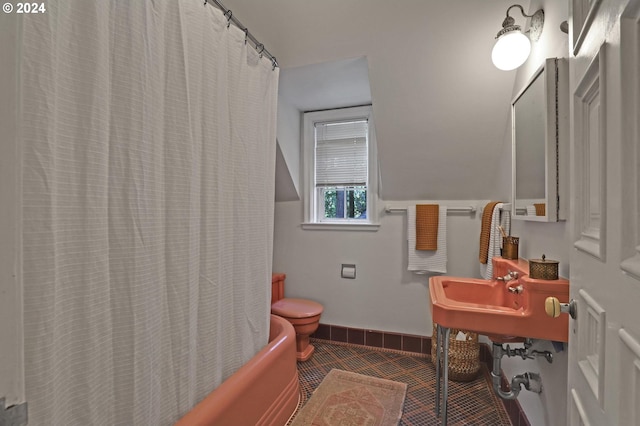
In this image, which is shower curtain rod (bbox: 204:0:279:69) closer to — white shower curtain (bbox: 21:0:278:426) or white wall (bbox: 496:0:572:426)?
white shower curtain (bbox: 21:0:278:426)

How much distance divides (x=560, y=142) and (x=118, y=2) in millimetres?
1583

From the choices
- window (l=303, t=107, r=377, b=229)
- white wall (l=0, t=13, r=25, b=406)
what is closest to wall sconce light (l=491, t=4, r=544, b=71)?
window (l=303, t=107, r=377, b=229)

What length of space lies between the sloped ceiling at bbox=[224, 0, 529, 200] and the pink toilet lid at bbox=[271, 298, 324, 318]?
4.30 feet

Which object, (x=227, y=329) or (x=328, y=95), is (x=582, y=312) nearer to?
(x=227, y=329)

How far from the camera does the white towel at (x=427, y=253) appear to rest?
2.30 m

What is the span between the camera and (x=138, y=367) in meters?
0.88

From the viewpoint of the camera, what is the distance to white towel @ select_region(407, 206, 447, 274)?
7.56 feet

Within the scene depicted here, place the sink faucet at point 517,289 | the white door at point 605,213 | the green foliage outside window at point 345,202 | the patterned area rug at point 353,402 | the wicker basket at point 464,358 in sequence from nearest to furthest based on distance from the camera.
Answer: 1. the white door at point 605,213
2. the sink faucet at point 517,289
3. the patterned area rug at point 353,402
4. the wicker basket at point 464,358
5. the green foliage outside window at point 345,202

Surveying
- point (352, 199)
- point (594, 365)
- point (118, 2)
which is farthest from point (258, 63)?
point (594, 365)

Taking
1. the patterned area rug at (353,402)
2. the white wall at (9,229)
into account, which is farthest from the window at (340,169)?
the white wall at (9,229)

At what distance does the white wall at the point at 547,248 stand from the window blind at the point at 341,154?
1.25m

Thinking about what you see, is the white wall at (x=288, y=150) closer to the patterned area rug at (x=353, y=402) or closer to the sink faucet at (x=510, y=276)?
the patterned area rug at (x=353, y=402)

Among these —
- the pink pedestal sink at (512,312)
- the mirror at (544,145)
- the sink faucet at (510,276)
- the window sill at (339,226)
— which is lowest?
the pink pedestal sink at (512,312)

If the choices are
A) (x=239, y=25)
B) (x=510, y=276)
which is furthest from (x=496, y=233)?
(x=239, y=25)
